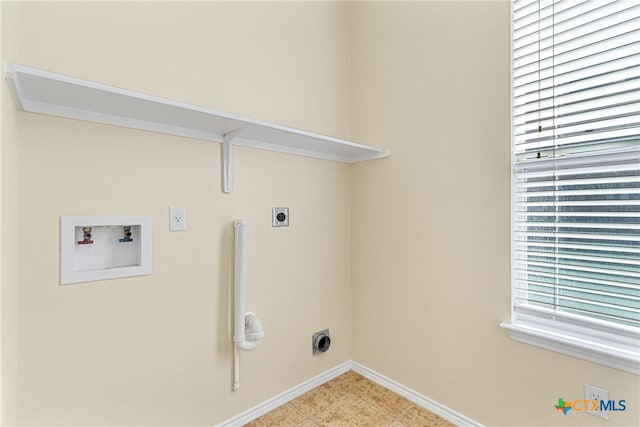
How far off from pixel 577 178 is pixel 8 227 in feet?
6.95

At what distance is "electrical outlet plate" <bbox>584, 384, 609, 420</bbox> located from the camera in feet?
3.93

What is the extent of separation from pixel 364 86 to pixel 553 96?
45.3 inches

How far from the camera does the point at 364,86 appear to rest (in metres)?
2.16

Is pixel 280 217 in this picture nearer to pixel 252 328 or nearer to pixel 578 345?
pixel 252 328

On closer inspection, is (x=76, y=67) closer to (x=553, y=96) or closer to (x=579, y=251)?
(x=553, y=96)

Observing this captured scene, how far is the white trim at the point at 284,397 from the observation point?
167cm

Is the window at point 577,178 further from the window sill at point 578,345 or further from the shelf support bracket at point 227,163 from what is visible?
the shelf support bracket at point 227,163

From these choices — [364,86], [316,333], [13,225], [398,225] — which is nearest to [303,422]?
[316,333]

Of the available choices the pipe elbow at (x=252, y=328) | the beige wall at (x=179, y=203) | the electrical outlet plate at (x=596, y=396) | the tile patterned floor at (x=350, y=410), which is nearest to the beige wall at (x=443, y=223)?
the electrical outlet plate at (x=596, y=396)

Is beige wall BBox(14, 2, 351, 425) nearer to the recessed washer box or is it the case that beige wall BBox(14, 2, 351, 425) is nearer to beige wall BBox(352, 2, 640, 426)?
the recessed washer box

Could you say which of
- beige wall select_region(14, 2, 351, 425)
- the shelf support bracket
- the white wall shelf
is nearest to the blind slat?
the white wall shelf

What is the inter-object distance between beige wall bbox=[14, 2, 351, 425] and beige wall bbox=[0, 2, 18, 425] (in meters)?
0.06

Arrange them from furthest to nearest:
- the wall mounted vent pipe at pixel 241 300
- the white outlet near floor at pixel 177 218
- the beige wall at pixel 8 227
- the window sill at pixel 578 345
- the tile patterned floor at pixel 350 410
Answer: the tile patterned floor at pixel 350 410
the wall mounted vent pipe at pixel 241 300
the white outlet near floor at pixel 177 218
the window sill at pixel 578 345
the beige wall at pixel 8 227

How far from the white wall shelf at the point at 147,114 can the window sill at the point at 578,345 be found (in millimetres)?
1233
